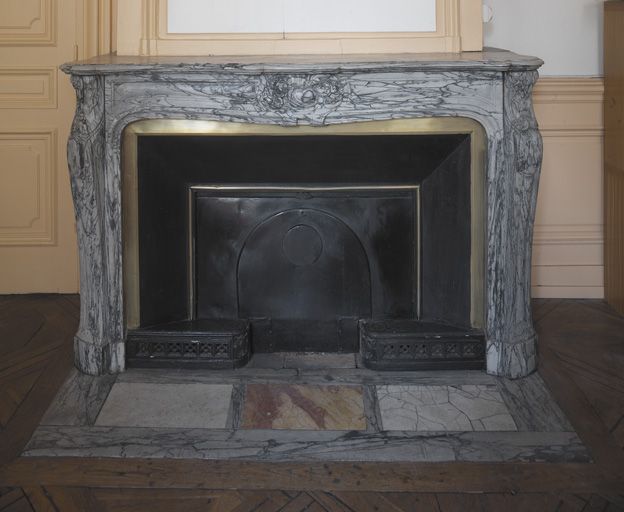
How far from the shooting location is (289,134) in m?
2.88

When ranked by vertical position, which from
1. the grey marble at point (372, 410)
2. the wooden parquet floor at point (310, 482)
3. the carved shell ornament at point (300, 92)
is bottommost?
the wooden parquet floor at point (310, 482)

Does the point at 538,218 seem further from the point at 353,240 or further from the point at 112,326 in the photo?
the point at 112,326

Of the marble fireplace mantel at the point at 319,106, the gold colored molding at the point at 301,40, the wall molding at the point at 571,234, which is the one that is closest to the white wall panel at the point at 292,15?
the gold colored molding at the point at 301,40

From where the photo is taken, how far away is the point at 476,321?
9.98 feet

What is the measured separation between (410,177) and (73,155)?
120 cm

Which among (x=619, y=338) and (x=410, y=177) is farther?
(x=619, y=338)

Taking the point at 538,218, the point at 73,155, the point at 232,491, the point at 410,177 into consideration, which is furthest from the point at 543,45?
the point at 232,491

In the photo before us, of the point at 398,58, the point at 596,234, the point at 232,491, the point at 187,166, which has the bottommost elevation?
the point at 232,491

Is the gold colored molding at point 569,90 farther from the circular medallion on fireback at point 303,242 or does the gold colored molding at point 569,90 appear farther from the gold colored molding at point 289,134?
the circular medallion on fireback at point 303,242

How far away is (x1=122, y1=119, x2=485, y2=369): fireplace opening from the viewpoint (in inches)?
117

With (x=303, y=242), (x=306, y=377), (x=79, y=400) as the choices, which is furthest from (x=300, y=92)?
(x=79, y=400)

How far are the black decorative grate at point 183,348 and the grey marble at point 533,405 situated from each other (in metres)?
0.95

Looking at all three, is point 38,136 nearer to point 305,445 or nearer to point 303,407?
point 303,407

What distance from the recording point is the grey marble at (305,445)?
2.39 metres
